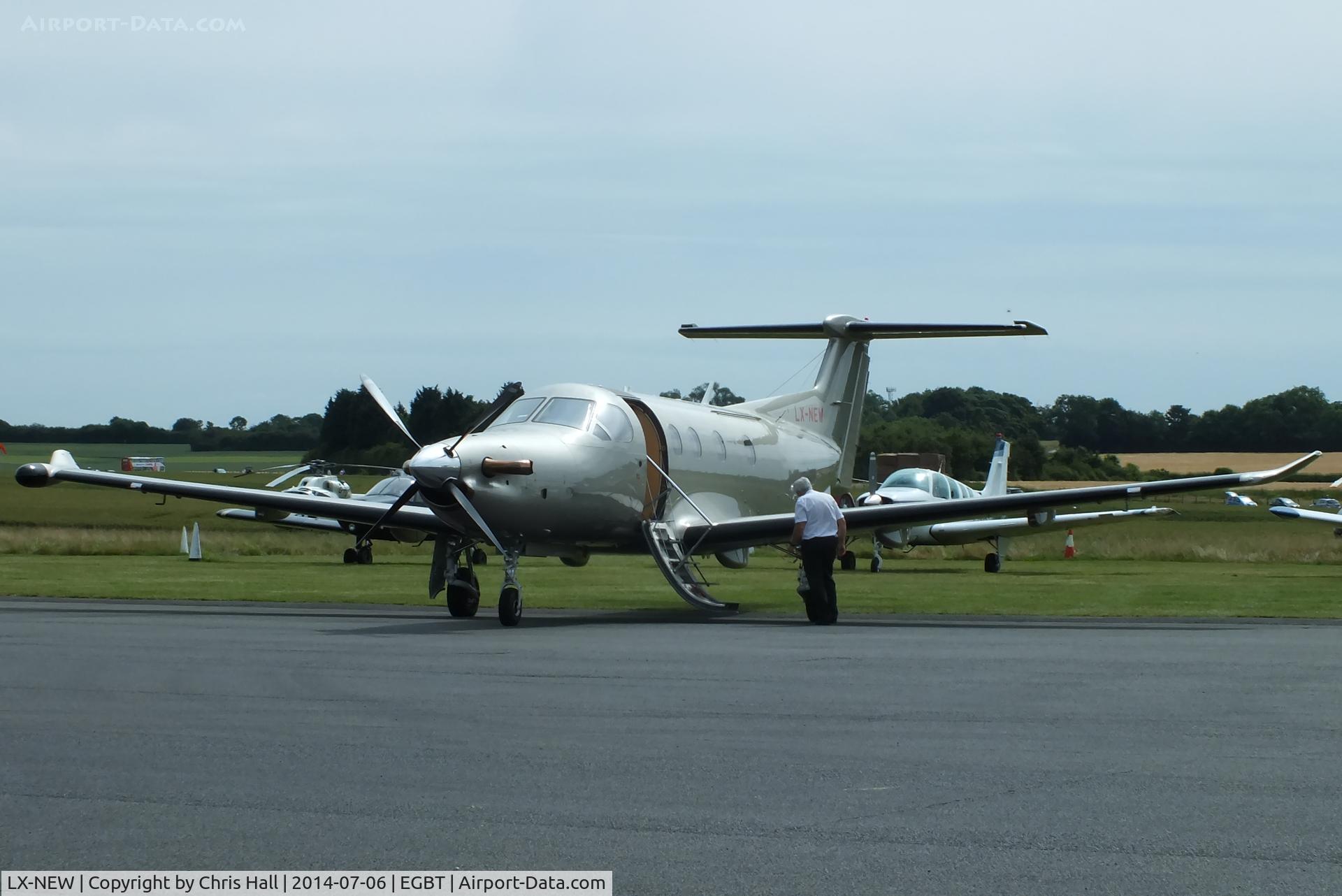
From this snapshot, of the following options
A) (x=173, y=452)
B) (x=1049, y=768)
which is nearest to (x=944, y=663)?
(x=1049, y=768)

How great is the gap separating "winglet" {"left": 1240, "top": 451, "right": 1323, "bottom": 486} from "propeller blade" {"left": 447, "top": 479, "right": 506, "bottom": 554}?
27.9 ft

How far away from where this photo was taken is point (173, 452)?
11031 centimetres

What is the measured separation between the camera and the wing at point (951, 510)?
19.2m

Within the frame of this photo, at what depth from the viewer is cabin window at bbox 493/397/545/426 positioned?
18.9 m

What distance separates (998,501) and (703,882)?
1524 centimetres

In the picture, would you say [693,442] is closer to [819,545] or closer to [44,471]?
[819,545]

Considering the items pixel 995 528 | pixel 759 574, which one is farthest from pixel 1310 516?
pixel 759 574

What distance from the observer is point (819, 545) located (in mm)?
18031

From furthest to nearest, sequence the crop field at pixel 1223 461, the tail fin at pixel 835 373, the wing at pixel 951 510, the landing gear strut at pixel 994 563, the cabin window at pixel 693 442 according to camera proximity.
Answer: the crop field at pixel 1223 461, the landing gear strut at pixel 994 563, the tail fin at pixel 835 373, the cabin window at pixel 693 442, the wing at pixel 951 510

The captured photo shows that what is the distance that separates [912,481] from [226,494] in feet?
67.3

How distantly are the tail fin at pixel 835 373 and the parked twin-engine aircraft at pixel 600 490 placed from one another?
153 centimetres

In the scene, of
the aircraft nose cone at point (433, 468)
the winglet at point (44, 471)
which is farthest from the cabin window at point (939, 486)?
the aircraft nose cone at point (433, 468)

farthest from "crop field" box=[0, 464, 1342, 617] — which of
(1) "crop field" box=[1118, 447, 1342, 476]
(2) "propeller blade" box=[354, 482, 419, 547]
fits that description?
(1) "crop field" box=[1118, 447, 1342, 476]

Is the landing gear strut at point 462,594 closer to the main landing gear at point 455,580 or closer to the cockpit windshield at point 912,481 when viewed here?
the main landing gear at point 455,580
